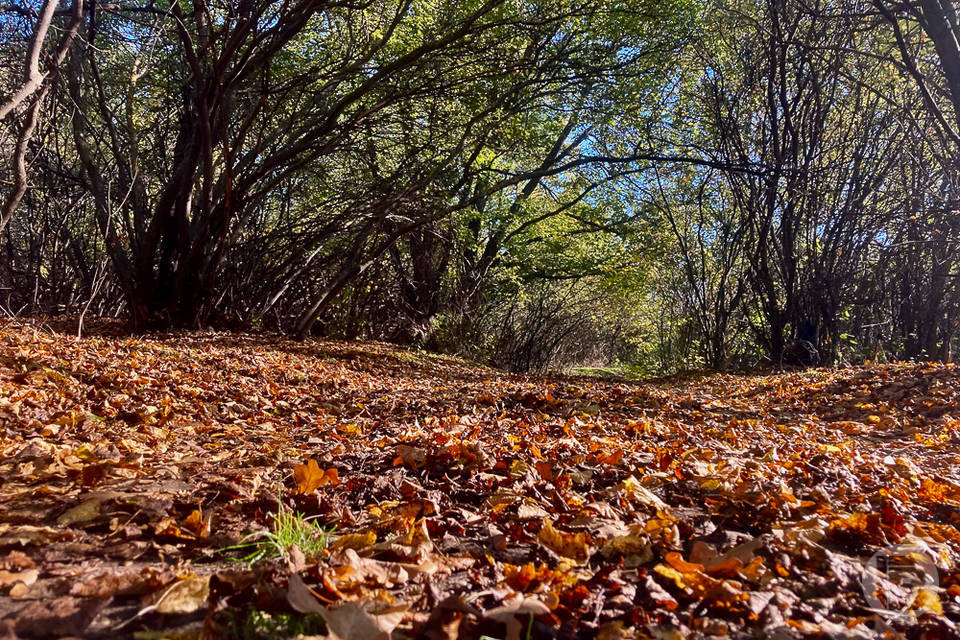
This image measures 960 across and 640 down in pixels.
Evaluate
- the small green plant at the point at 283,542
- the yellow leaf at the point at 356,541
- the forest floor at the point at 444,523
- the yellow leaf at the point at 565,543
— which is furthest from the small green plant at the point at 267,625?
the yellow leaf at the point at 565,543

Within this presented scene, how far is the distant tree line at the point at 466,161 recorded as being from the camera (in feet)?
19.1

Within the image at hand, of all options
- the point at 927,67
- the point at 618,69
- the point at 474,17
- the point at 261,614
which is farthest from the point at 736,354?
the point at 261,614

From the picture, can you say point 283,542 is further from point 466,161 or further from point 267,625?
point 466,161

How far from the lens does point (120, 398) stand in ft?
10.6

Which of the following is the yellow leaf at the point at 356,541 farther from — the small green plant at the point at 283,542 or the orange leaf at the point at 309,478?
the orange leaf at the point at 309,478

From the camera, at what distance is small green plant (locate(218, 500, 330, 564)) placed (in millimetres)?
1376

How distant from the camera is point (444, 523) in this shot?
5.50 feet

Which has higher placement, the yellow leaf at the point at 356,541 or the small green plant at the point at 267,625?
the yellow leaf at the point at 356,541

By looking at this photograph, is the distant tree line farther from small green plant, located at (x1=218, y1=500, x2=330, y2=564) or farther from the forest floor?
small green plant, located at (x1=218, y1=500, x2=330, y2=564)

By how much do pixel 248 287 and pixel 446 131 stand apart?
3.72m

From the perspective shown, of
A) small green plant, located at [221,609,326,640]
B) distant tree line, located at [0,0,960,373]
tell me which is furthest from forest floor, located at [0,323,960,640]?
distant tree line, located at [0,0,960,373]

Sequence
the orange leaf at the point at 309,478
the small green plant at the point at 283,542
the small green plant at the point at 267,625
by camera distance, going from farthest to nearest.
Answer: the orange leaf at the point at 309,478 → the small green plant at the point at 283,542 → the small green plant at the point at 267,625

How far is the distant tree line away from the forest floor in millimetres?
2253

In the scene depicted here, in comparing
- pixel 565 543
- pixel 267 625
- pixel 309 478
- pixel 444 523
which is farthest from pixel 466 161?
pixel 267 625
